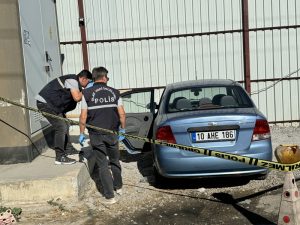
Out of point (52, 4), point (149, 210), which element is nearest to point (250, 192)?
point (149, 210)

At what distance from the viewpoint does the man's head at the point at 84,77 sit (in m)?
6.32

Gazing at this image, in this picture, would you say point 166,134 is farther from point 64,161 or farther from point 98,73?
point 64,161

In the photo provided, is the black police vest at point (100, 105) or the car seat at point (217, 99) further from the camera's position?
the car seat at point (217, 99)

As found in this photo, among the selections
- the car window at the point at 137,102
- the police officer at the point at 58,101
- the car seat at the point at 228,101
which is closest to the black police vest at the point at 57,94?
the police officer at the point at 58,101

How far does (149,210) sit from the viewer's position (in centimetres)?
548

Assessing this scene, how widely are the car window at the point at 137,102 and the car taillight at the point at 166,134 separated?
1609 millimetres

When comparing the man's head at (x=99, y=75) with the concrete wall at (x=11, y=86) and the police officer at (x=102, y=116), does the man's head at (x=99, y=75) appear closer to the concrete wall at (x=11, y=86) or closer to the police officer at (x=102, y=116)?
the police officer at (x=102, y=116)

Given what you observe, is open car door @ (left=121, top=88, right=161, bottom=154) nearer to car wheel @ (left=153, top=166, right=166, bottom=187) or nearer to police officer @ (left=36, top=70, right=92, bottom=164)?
car wheel @ (left=153, top=166, right=166, bottom=187)

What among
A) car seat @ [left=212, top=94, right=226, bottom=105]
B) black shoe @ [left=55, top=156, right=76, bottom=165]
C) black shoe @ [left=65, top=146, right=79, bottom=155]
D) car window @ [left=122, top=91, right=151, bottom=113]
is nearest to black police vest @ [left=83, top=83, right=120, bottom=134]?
black shoe @ [left=55, top=156, right=76, bottom=165]

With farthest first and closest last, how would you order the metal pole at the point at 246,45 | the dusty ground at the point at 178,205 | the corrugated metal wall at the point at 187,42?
the corrugated metal wall at the point at 187,42
the metal pole at the point at 246,45
the dusty ground at the point at 178,205

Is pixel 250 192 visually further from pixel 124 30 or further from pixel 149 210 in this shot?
pixel 124 30

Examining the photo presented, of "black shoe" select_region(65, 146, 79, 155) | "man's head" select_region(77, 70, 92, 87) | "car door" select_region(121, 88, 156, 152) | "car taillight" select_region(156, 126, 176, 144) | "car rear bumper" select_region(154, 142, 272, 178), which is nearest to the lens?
"car rear bumper" select_region(154, 142, 272, 178)

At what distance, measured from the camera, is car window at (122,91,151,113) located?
Result: 7.47 m

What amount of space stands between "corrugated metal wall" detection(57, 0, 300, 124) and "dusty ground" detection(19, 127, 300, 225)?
4.78 metres
